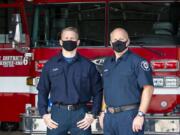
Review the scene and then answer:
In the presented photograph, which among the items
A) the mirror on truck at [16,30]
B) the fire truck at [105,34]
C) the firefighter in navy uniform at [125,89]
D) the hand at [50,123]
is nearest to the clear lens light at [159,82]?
the fire truck at [105,34]

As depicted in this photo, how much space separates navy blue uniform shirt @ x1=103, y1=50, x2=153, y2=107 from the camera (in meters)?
5.05

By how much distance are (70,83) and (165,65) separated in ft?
6.40

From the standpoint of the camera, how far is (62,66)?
529 centimetres

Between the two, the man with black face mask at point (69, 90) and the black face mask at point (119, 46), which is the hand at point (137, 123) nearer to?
the man with black face mask at point (69, 90)

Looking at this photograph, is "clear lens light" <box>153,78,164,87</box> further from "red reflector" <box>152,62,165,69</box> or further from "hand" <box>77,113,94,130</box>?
"hand" <box>77,113,94,130</box>

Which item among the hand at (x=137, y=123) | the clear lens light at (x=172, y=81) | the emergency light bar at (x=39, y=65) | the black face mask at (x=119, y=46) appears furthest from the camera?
the emergency light bar at (x=39, y=65)

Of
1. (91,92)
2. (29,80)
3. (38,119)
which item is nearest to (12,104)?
(29,80)

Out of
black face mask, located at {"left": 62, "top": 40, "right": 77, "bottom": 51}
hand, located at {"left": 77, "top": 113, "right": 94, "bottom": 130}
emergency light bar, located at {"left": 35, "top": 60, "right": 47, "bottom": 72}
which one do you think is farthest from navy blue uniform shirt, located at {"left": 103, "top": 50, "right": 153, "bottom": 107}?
emergency light bar, located at {"left": 35, "top": 60, "right": 47, "bottom": 72}

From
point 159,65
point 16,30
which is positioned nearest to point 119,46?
point 159,65

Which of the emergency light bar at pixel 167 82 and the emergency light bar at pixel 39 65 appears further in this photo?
the emergency light bar at pixel 39 65

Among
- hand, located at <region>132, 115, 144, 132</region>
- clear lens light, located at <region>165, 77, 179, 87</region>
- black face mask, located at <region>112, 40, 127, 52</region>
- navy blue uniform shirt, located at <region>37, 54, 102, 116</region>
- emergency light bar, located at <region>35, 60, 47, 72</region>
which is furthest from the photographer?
emergency light bar, located at <region>35, 60, 47, 72</region>

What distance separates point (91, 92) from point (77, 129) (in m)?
0.40

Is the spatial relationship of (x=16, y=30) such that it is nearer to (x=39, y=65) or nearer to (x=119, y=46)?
(x=39, y=65)

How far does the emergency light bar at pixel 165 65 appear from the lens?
Result: 6816mm
